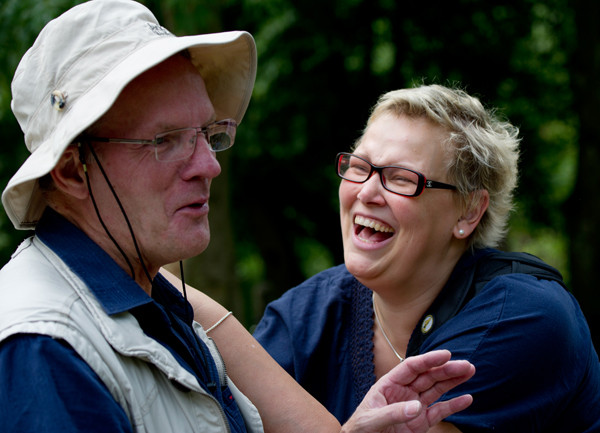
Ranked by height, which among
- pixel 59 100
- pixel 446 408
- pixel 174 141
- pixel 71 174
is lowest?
pixel 446 408

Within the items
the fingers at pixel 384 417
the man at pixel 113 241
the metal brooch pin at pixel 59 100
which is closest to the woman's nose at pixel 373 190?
the man at pixel 113 241

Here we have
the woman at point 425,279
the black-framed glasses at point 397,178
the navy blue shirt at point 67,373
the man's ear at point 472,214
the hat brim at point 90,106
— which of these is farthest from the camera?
the man's ear at point 472,214

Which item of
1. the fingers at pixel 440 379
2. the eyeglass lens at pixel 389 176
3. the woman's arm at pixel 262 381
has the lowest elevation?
the woman's arm at pixel 262 381

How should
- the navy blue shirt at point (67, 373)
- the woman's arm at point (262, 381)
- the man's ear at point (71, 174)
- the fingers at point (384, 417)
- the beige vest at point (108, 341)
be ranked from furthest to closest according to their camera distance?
the woman's arm at point (262, 381) → the fingers at point (384, 417) → the man's ear at point (71, 174) → the beige vest at point (108, 341) → the navy blue shirt at point (67, 373)

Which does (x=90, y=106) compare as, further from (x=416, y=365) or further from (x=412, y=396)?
(x=412, y=396)

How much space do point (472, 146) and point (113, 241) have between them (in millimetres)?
1678

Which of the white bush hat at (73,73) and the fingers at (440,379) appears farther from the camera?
the fingers at (440,379)

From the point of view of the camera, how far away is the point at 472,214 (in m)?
2.91

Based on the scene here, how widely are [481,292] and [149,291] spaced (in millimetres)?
1300

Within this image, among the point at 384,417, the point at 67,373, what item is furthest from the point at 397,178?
the point at 67,373

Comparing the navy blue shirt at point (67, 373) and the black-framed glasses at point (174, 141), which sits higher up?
the black-framed glasses at point (174, 141)

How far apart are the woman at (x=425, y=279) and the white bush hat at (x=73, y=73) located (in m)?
1.19

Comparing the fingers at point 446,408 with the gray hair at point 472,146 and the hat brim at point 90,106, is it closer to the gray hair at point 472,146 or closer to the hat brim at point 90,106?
the gray hair at point 472,146

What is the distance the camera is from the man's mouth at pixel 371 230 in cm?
284
